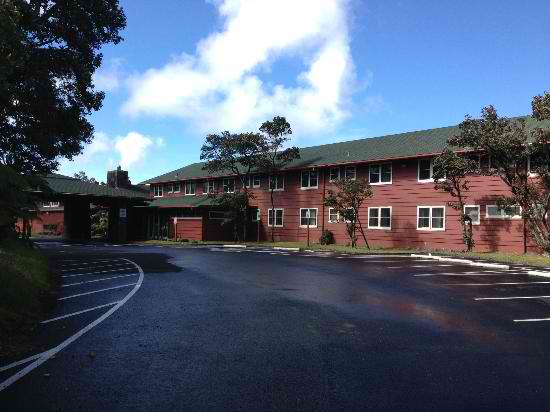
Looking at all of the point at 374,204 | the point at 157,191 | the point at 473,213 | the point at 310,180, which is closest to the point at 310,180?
the point at 310,180

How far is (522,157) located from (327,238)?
1575 cm

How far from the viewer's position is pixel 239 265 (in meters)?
20.7

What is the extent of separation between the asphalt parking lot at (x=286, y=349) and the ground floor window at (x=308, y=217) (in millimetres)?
25845

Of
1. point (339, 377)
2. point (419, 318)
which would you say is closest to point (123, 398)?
point (339, 377)

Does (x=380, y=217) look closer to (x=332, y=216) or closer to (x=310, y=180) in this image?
(x=332, y=216)

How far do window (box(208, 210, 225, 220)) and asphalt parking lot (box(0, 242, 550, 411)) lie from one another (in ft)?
105

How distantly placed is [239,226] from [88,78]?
83.2ft

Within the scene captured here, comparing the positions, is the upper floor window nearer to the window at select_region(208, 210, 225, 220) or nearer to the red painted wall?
the red painted wall

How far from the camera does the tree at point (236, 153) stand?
4200 cm

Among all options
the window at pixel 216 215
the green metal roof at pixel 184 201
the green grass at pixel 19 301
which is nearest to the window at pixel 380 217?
the green metal roof at pixel 184 201

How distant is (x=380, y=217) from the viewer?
35469 millimetres

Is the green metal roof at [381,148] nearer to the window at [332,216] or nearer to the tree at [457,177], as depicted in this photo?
the tree at [457,177]

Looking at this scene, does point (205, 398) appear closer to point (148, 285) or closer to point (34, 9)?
point (148, 285)

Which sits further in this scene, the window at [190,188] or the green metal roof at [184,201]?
the window at [190,188]
